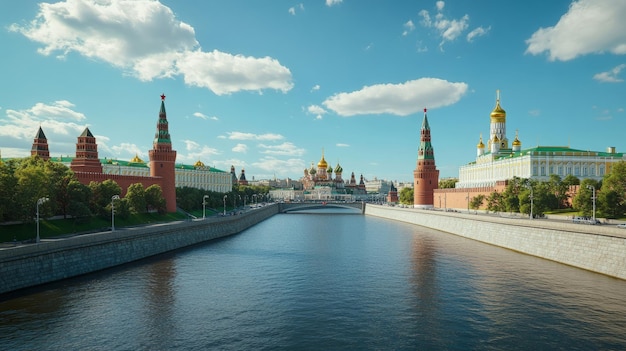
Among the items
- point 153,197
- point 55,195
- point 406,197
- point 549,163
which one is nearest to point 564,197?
point 549,163

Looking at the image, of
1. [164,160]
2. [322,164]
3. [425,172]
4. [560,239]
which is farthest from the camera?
[322,164]

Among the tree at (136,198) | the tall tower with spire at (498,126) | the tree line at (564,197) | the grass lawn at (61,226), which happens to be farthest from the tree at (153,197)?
the tall tower with spire at (498,126)

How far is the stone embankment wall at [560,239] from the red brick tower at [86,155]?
A: 5402cm

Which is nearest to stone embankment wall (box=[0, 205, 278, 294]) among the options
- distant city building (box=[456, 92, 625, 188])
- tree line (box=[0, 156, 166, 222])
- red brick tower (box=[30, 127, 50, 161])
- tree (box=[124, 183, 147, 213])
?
tree line (box=[0, 156, 166, 222])

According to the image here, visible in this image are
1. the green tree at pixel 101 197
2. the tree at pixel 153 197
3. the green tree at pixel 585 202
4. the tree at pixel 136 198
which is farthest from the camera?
the tree at pixel 153 197

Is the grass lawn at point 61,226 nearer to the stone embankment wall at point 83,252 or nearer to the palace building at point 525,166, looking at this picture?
the stone embankment wall at point 83,252

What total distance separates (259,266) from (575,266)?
2452 cm

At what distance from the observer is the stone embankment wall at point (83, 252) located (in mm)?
24281

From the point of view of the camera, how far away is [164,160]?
63812 millimetres

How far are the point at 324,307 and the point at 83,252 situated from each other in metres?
18.6

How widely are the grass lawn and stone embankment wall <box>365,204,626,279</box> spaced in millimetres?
39555

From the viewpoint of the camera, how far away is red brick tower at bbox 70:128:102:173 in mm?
61875

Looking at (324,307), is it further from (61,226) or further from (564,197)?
(564,197)

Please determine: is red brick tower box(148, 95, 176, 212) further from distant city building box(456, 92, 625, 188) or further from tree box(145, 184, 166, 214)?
distant city building box(456, 92, 625, 188)
